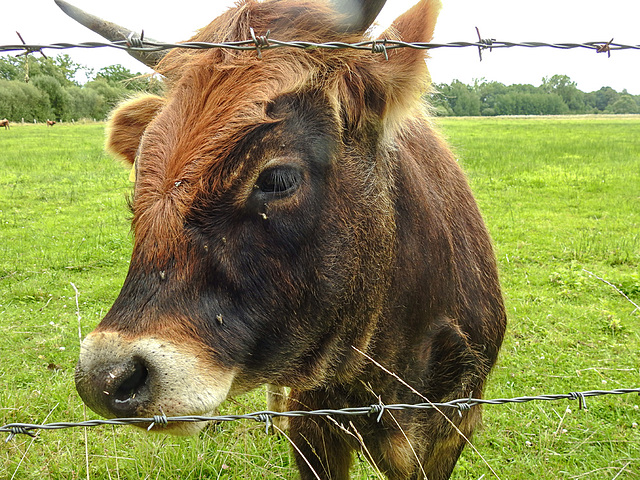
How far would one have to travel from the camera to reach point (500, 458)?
4.02m

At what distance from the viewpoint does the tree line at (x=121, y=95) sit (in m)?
3.40

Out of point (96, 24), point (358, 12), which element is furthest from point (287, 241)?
point (96, 24)

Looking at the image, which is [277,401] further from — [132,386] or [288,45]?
[288,45]

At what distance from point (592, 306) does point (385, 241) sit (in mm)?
5258

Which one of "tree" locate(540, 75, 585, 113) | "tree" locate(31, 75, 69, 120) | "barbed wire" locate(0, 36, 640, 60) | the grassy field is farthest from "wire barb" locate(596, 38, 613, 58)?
"tree" locate(540, 75, 585, 113)

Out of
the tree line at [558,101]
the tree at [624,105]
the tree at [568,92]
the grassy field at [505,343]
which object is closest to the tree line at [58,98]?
the grassy field at [505,343]

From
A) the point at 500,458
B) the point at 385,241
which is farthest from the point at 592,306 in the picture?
the point at 385,241

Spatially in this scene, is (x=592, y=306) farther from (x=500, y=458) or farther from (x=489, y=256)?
(x=489, y=256)

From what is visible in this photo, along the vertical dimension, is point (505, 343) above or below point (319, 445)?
below

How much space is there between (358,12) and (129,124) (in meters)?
1.58

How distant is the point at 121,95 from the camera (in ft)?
11.3

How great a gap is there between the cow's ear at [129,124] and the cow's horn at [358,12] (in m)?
1.14

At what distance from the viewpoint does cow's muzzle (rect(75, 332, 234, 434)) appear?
5.70 feet

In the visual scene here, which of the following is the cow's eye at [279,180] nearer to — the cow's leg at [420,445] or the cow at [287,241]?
the cow at [287,241]
